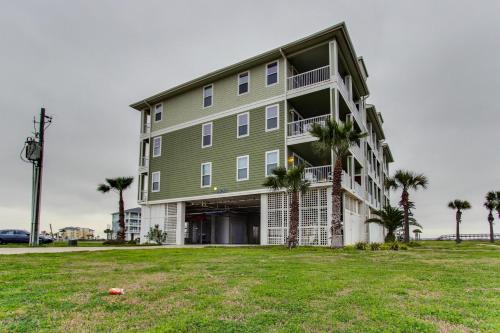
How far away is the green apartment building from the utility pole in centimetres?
769

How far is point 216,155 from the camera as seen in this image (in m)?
24.6

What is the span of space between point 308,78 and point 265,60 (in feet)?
9.77

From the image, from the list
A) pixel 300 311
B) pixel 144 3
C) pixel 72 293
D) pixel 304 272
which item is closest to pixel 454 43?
pixel 144 3

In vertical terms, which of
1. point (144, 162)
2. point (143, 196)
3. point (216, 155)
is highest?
point (144, 162)

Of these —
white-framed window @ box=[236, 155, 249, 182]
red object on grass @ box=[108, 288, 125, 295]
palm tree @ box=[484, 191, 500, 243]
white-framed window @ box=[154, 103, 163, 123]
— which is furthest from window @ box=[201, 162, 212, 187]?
palm tree @ box=[484, 191, 500, 243]

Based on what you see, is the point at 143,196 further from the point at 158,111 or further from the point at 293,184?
the point at 293,184

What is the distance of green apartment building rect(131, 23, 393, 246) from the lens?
2047 cm

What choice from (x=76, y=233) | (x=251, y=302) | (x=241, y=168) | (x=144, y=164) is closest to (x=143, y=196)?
(x=144, y=164)

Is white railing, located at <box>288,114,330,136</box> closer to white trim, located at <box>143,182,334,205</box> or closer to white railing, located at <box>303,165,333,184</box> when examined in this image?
white railing, located at <box>303,165,333,184</box>

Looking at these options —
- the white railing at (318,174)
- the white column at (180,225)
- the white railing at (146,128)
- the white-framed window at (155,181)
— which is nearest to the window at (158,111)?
the white railing at (146,128)

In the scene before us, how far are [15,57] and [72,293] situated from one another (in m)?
18.3

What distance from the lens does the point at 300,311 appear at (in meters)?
4.39

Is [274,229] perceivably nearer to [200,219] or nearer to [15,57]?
[200,219]

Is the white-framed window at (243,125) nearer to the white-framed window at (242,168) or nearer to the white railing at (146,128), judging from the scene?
the white-framed window at (242,168)
